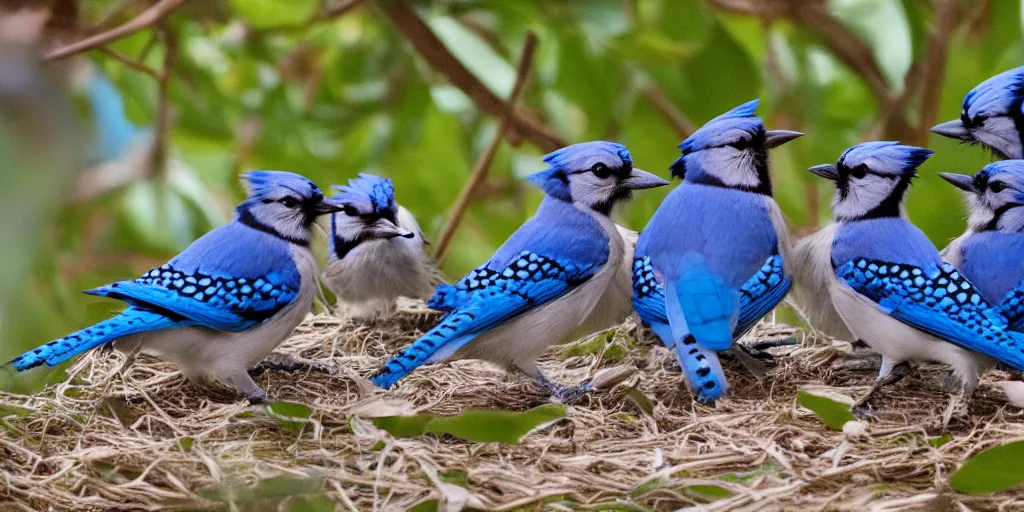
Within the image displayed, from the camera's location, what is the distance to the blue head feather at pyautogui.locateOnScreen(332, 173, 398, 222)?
6.36 ft

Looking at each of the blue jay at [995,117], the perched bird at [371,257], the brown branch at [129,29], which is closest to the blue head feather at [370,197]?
the perched bird at [371,257]

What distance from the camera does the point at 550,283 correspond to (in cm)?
162

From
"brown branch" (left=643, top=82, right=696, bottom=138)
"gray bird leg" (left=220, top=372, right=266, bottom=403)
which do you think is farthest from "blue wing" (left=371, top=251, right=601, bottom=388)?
"brown branch" (left=643, top=82, right=696, bottom=138)

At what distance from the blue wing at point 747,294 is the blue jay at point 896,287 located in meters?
0.10

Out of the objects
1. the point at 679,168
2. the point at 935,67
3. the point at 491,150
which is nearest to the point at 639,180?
the point at 679,168

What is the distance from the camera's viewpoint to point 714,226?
5.39 feet

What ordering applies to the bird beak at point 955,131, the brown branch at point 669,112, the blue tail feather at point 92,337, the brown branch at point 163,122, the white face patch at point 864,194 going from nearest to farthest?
the blue tail feather at point 92,337 → the white face patch at point 864,194 → the bird beak at point 955,131 → the brown branch at point 163,122 → the brown branch at point 669,112

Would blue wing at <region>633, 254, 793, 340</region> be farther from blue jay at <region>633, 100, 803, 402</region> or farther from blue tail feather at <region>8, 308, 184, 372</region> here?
blue tail feather at <region>8, 308, 184, 372</region>

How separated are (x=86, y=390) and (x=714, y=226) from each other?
3.56 ft

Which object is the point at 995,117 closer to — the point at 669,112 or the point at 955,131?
the point at 955,131

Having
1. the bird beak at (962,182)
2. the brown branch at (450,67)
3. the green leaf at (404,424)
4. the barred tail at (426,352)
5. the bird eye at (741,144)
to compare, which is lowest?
the green leaf at (404,424)

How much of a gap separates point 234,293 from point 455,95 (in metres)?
1.30

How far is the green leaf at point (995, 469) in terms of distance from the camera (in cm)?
117

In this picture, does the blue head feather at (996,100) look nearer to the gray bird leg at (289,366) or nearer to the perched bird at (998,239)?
the perched bird at (998,239)
